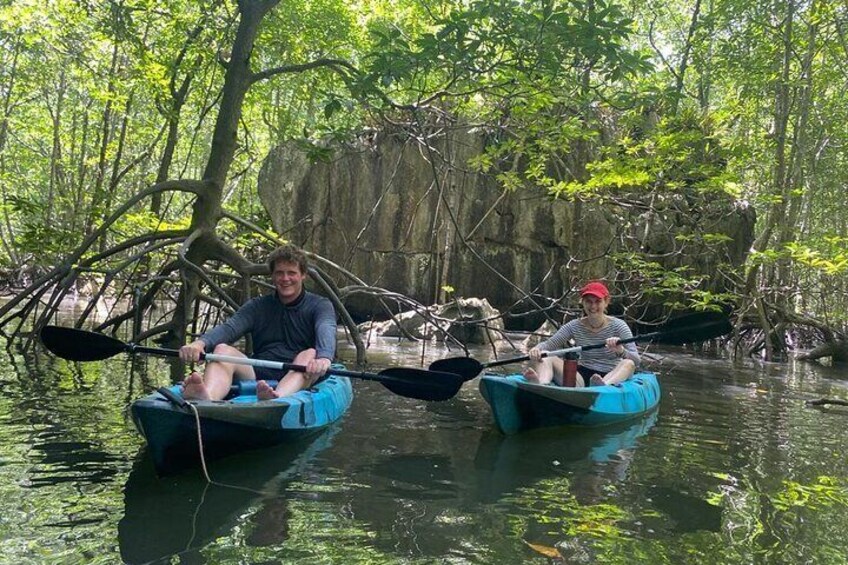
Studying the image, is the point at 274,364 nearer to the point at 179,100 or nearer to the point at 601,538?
the point at 601,538

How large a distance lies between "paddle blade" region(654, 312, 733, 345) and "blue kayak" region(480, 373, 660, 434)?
1.08m

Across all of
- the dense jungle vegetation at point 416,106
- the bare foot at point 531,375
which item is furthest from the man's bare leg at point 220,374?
the dense jungle vegetation at point 416,106

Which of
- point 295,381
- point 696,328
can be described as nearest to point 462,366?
point 295,381

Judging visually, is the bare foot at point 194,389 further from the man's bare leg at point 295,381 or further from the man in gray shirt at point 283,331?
the man in gray shirt at point 283,331

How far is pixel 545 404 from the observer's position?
4961 mm

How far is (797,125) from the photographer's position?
518 inches

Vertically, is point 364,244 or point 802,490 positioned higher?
point 364,244

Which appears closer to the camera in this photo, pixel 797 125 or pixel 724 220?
pixel 797 125

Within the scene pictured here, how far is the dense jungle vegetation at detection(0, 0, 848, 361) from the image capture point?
5477mm

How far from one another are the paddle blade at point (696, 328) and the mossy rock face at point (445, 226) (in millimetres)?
7657

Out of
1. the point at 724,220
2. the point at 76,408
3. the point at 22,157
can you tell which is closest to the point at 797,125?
the point at 724,220

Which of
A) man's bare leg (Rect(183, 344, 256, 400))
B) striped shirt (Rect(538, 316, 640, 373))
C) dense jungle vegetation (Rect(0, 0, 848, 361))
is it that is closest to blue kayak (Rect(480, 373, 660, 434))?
striped shirt (Rect(538, 316, 640, 373))

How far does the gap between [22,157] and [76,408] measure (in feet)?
61.0

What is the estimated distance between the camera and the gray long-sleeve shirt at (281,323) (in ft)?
15.5
